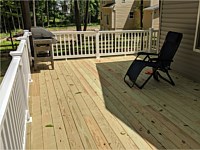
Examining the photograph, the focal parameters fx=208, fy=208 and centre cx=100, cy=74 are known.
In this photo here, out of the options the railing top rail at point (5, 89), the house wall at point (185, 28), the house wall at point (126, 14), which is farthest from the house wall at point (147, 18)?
the railing top rail at point (5, 89)

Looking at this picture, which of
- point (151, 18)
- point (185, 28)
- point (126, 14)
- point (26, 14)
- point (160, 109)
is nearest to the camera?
point (160, 109)

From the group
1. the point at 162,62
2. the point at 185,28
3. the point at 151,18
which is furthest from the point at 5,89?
the point at 151,18

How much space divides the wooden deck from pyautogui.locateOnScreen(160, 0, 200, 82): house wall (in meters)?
0.30

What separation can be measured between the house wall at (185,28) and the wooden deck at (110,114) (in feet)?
0.99

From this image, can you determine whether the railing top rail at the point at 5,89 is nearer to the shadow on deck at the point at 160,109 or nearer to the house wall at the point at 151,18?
the shadow on deck at the point at 160,109

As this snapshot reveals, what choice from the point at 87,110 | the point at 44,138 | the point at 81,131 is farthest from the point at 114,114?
the point at 44,138

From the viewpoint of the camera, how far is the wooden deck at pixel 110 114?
2.50 metres

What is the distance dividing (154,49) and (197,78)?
3022mm

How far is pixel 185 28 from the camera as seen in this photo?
4871 millimetres

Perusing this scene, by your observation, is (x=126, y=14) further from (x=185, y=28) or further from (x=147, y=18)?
(x=185, y=28)

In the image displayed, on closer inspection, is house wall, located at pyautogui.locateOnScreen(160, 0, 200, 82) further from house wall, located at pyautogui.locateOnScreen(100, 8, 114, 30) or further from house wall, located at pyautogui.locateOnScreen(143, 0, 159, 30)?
house wall, located at pyautogui.locateOnScreen(100, 8, 114, 30)

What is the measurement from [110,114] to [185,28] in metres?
3.03

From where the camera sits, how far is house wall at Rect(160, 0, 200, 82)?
459cm

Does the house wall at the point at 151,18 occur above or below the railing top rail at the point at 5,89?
above
